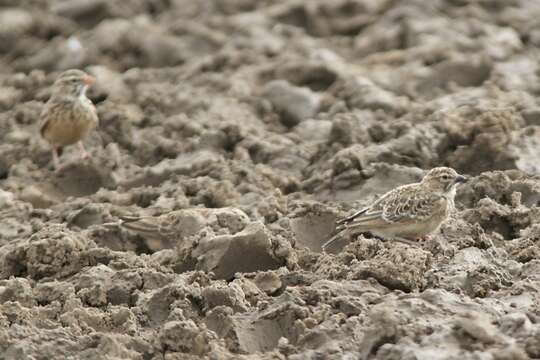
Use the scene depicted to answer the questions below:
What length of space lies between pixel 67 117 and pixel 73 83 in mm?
616

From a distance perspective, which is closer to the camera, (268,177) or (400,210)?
(400,210)

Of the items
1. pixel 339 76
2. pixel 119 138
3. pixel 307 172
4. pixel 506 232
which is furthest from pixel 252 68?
pixel 506 232

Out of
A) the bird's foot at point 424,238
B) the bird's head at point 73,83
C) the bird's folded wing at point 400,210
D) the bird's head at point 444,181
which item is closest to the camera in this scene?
the bird's folded wing at point 400,210

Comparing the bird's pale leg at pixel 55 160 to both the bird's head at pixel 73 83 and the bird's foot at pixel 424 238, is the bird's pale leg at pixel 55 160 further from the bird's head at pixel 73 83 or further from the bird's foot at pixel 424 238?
the bird's foot at pixel 424 238

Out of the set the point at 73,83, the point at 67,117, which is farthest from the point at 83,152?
the point at 73,83

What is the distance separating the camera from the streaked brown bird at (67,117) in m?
14.1

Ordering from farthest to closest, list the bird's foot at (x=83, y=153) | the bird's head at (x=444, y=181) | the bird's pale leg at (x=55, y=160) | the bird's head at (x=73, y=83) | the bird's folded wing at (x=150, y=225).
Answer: the bird's head at (x=73, y=83), the bird's pale leg at (x=55, y=160), the bird's foot at (x=83, y=153), the bird's folded wing at (x=150, y=225), the bird's head at (x=444, y=181)

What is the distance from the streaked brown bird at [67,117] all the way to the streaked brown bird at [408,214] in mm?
4271

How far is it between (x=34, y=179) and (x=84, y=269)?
11.8 feet

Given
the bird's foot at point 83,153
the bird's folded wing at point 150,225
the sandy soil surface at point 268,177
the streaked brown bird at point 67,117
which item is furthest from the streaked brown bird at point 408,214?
the streaked brown bird at point 67,117

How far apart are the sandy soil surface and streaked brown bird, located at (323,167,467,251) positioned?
15 cm

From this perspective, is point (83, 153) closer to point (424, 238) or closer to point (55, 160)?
point (55, 160)

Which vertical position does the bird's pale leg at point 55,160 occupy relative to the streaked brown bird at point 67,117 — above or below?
below

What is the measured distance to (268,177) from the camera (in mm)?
12852
